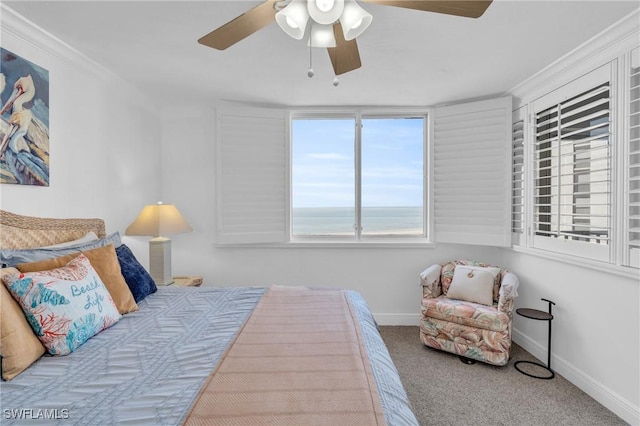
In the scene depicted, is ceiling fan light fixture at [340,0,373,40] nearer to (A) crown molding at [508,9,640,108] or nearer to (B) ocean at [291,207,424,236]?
(A) crown molding at [508,9,640,108]

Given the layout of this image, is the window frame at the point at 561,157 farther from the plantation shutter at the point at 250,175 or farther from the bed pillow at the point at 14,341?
the bed pillow at the point at 14,341

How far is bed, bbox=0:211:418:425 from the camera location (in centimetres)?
99

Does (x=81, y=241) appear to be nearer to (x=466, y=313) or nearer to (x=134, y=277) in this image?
(x=134, y=277)

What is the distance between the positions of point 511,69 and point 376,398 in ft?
9.17

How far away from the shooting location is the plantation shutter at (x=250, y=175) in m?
3.64

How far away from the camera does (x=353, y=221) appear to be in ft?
12.8

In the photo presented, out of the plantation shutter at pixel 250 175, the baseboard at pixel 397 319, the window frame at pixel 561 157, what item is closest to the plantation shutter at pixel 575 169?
the window frame at pixel 561 157

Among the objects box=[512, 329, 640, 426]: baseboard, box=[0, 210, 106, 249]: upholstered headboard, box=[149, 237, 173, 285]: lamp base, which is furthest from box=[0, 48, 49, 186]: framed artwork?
box=[512, 329, 640, 426]: baseboard

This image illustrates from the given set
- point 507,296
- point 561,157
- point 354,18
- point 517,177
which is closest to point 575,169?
point 561,157

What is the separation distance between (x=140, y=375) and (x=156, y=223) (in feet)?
6.48

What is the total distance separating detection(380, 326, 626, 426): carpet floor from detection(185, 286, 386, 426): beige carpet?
106cm

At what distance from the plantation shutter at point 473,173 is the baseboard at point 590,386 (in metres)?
0.99

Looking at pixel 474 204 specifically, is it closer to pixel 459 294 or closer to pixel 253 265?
pixel 459 294

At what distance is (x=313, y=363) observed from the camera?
128 centimetres
